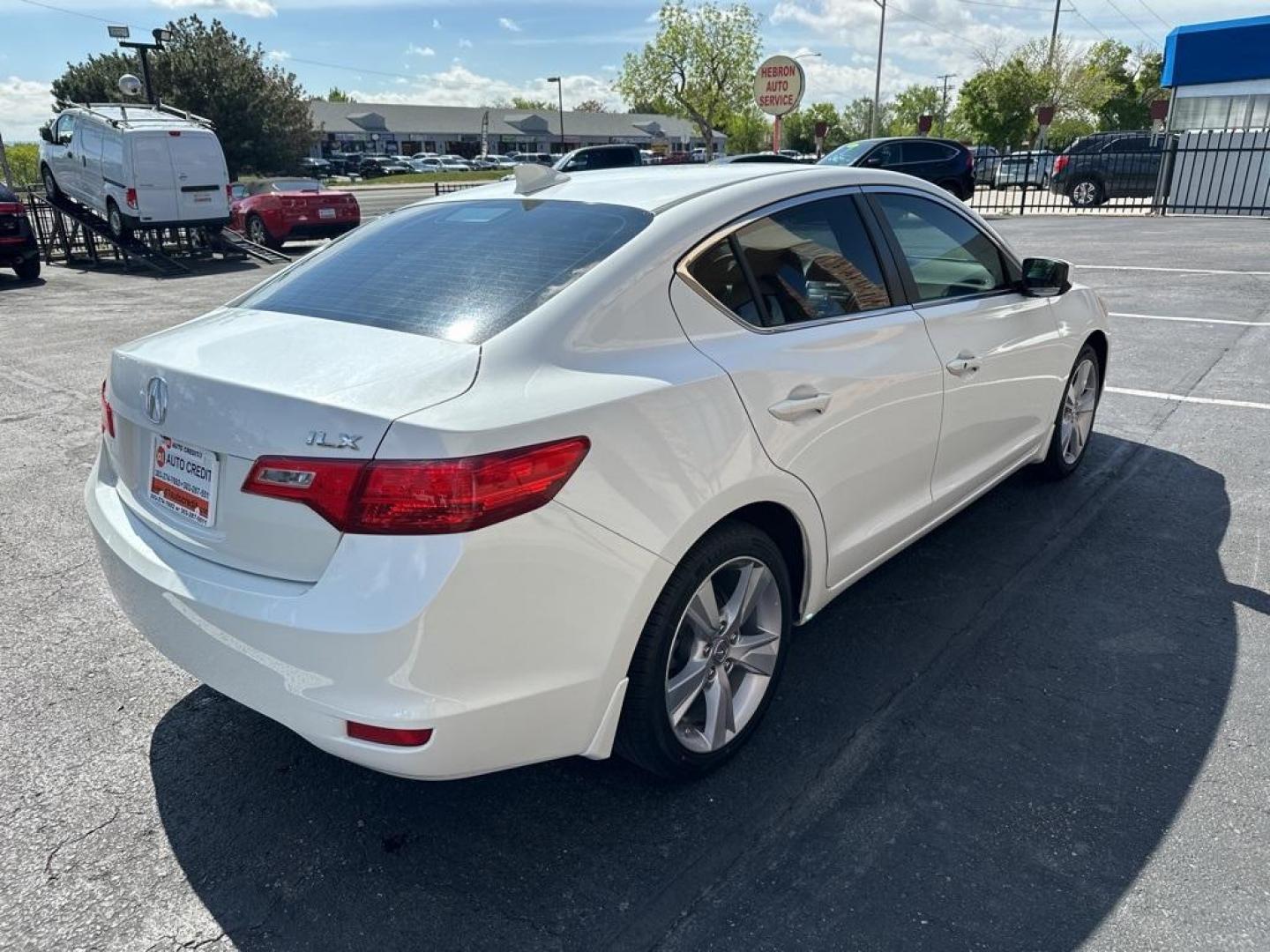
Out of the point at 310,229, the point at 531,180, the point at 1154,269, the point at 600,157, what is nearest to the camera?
the point at 531,180

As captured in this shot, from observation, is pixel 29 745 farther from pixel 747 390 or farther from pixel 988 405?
pixel 988 405

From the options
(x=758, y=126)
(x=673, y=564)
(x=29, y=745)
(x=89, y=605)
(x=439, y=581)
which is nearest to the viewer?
(x=439, y=581)

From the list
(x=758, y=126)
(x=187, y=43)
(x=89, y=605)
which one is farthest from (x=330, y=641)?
(x=758, y=126)

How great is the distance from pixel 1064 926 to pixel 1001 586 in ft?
6.05

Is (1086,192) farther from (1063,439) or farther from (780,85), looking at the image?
(1063,439)

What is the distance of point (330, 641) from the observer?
1982 mm

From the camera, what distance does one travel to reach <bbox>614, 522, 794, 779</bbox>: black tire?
2.36m

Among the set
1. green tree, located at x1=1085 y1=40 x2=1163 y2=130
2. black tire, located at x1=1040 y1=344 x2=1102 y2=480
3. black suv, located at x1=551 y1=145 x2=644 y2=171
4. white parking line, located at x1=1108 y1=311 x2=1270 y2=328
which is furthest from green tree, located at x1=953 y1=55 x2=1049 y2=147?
black tire, located at x1=1040 y1=344 x2=1102 y2=480

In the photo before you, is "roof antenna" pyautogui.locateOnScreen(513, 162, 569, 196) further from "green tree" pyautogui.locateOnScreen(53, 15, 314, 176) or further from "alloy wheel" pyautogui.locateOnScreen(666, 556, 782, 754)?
"green tree" pyautogui.locateOnScreen(53, 15, 314, 176)

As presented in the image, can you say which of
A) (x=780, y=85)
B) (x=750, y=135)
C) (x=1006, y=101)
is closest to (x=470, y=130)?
(x=750, y=135)

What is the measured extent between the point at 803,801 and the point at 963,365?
5.84ft

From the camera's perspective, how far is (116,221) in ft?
54.3

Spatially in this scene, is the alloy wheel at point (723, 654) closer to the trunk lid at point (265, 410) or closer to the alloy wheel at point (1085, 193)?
the trunk lid at point (265, 410)

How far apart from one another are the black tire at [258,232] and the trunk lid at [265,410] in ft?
58.1
